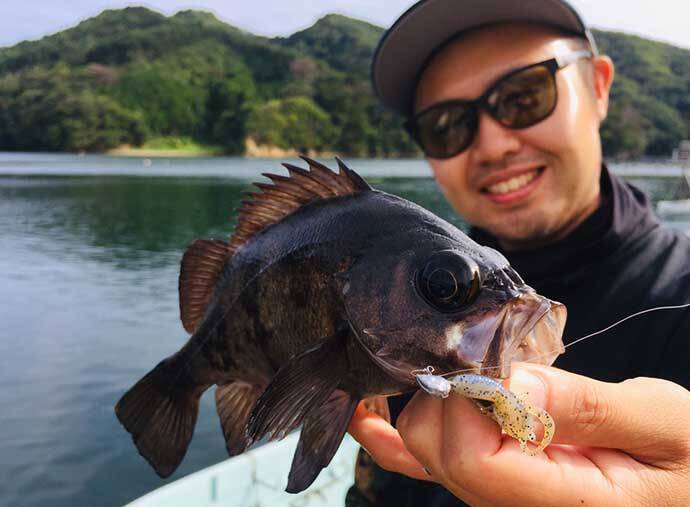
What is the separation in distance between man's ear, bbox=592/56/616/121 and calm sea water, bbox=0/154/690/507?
2795 millimetres

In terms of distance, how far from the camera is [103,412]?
11.1 meters

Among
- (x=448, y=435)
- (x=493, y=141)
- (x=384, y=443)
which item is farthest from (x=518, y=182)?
(x=448, y=435)

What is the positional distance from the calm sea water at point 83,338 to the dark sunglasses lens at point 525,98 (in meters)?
1.87

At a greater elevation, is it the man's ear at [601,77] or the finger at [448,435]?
the man's ear at [601,77]

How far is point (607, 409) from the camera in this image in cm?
143

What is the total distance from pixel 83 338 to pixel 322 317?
15.1 metres

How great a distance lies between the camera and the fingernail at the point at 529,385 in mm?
1403

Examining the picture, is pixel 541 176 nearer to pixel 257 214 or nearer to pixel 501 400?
pixel 257 214

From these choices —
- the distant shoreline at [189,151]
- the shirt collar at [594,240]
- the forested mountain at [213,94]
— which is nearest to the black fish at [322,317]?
the shirt collar at [594,240]

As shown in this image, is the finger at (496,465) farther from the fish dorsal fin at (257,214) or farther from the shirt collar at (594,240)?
the shirt collar at (594,240)

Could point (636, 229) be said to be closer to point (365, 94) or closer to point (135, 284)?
point (135, 284)

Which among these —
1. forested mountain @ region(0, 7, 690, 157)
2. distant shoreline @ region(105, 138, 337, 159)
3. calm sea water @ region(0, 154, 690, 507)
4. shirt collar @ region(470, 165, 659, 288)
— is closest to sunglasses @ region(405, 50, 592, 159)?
shirt collar @ region(470, 165, 659, 288)

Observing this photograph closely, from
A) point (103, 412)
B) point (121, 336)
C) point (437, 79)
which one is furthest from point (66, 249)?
point (437, 79)

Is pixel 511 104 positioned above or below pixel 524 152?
above
